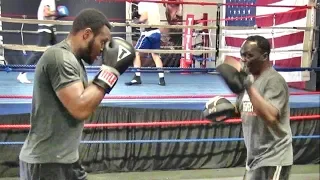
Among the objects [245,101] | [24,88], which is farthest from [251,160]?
[24,88]

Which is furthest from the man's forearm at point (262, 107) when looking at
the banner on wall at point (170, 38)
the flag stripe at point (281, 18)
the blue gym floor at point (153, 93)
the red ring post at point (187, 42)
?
the banner on wall at point (170, 38)

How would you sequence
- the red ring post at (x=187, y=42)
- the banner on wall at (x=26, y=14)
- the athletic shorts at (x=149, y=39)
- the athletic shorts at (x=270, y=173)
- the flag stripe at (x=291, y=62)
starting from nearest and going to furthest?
1. the athletic shorts at (x=270, y=173)
2. the athletic shorts at (x=149, y=39)
3. the flag stripe at (x=291, y=62)
4. the red ring post at (x=187, y=42)
5. the banner on wall at (x=26, y=14)

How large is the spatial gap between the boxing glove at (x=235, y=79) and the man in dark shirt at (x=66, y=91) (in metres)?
0.37

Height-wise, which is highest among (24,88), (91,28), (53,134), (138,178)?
(91,28)

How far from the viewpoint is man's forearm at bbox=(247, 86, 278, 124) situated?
1.62 metres

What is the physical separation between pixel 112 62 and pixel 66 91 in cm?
17

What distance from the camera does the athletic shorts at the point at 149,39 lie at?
4.28 m

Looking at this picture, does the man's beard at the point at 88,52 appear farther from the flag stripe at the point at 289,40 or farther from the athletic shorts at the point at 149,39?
the flag stripe at the point at 289,40

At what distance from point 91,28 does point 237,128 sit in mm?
2272

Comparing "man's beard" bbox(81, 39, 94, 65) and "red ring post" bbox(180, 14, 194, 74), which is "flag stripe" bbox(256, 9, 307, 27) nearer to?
"red ring post" bbox(180, 14, 194, 74)

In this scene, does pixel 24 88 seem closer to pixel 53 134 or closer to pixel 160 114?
pixel 160 114

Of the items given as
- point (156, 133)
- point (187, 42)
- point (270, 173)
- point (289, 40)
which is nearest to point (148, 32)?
point (156, 133)

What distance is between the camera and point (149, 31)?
4305 mm

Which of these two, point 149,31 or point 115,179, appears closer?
point 115,179
